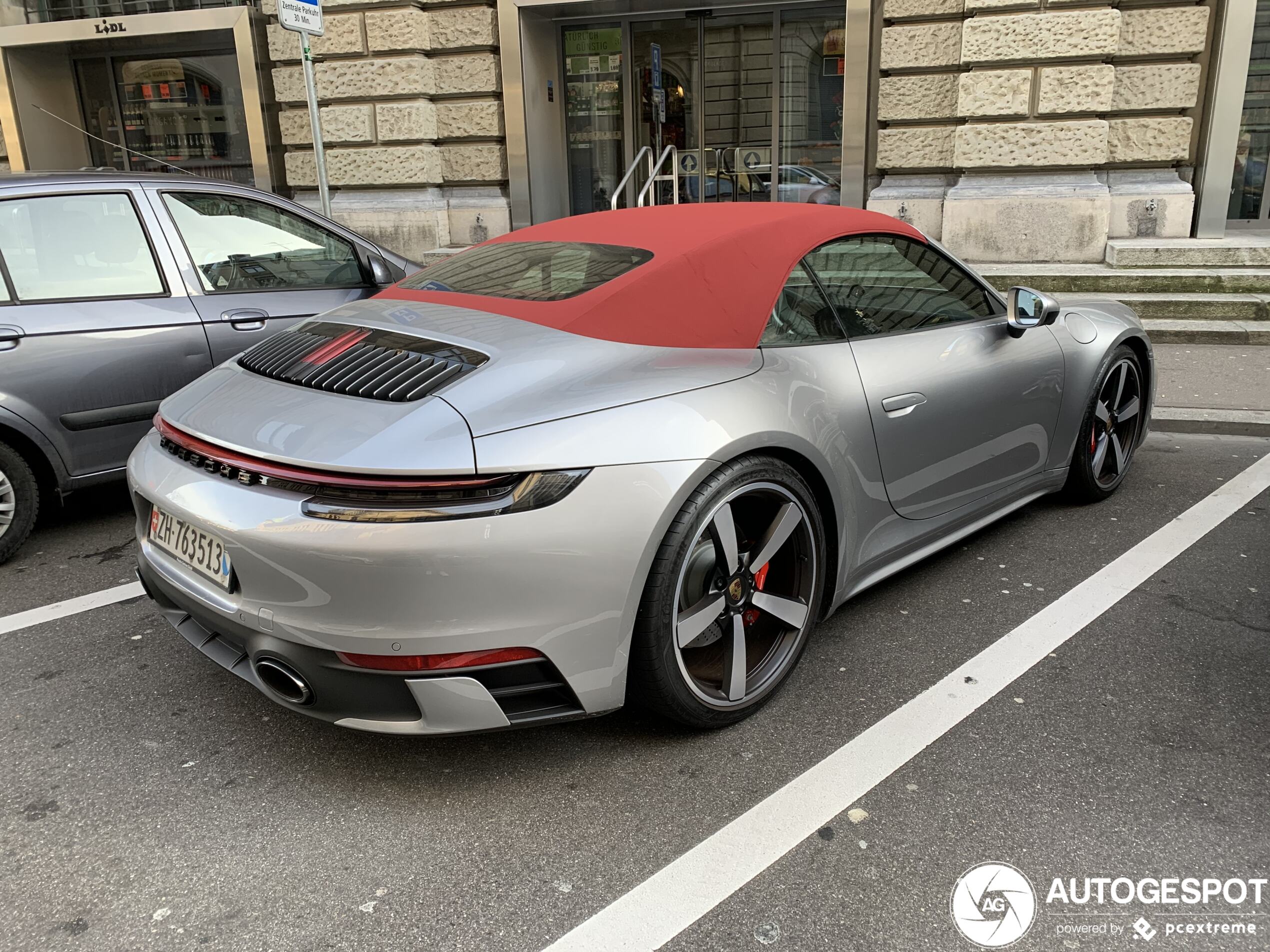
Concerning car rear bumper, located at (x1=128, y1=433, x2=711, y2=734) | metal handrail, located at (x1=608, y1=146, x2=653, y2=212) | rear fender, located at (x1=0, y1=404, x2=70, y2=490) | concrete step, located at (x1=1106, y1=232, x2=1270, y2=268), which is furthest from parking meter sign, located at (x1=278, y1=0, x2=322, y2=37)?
concrete step, located at (x1=1106, y1=232, x2=1270, y2=268)

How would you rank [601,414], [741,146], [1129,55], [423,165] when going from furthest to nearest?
[741,146] < [423,165] < [1129,55] < [601,414]

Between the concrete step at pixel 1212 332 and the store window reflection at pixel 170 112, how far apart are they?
426 inches

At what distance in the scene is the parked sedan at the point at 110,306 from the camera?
388 cm

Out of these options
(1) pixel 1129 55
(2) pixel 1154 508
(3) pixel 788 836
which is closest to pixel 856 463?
(3) pixel 788 836

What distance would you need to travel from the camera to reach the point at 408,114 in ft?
34.9

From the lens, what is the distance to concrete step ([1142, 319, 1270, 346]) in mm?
7559

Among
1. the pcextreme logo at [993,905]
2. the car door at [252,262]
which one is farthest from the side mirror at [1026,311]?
the car door at [252,262]

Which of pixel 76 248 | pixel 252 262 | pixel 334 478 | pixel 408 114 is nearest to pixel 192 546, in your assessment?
pixel 334 478

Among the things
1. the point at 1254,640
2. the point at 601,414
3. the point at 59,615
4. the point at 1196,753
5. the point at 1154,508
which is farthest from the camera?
the point at 1154,508

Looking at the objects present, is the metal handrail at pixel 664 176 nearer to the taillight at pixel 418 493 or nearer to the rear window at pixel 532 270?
the rear window at pixel 532 270

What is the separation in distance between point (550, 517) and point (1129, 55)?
30.5ft

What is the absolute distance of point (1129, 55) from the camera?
8.98m

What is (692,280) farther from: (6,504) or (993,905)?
(6,504)

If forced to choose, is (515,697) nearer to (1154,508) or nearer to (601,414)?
(601,414)
